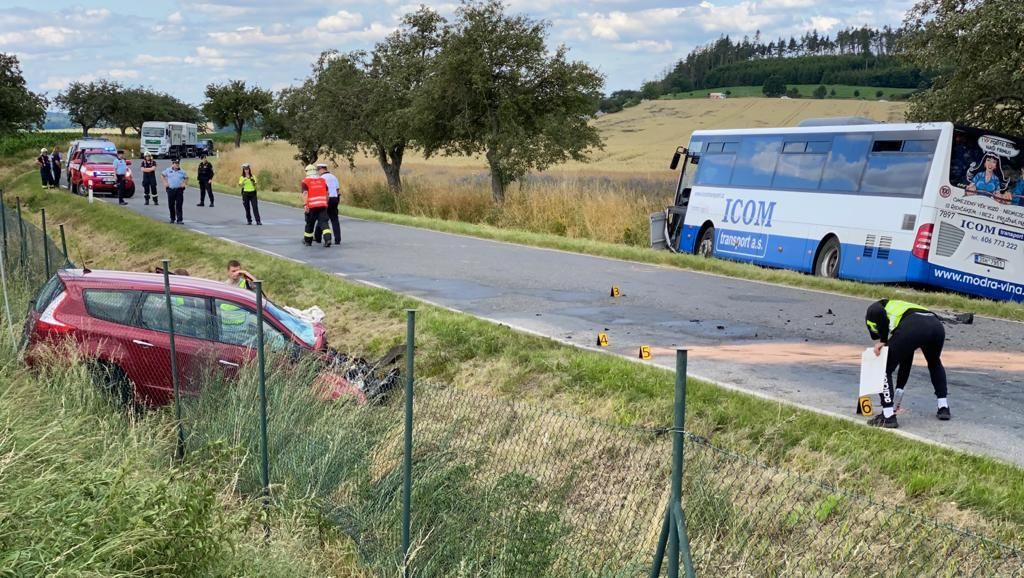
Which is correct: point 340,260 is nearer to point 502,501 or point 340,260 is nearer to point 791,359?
point 791,359

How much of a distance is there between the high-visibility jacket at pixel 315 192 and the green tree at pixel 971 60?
11680 millimetres

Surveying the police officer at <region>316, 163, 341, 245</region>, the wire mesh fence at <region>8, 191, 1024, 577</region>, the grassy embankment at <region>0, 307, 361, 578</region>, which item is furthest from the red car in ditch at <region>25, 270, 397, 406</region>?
the police officer at <region>316, 163, 341, 245</region>

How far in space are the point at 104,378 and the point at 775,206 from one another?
13.9m

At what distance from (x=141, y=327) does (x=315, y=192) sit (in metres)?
11.6

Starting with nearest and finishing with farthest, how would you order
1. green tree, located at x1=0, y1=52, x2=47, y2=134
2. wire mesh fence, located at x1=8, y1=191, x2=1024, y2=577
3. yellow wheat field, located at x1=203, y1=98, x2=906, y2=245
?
wire mesh fence, located at x1=8, y1=191, x2=1024, y2=577 < yellow wheat field, located at x1=203, y1=98, x2=906, y2=245 < green tree, located at x1=0, y1=52, x2=47, y2=134

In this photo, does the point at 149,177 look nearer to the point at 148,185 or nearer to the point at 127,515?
the point at 148,185

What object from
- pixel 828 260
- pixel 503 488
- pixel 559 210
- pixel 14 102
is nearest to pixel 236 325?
pixel 503 488

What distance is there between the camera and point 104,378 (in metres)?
9.29

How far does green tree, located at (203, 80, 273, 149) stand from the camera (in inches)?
3949

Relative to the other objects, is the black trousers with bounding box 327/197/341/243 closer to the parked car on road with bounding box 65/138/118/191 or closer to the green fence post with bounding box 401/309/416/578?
the green fence post with bounding box 401/309/416/578

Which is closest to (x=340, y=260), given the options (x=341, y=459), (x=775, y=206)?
(x=775, y=206)

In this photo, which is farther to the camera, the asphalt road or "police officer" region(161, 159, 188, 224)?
"police officer" region(161, 159, 188, 224)

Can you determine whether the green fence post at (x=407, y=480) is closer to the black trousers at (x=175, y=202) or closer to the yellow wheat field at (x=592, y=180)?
the yellow wheat field at (x=592, y=180)

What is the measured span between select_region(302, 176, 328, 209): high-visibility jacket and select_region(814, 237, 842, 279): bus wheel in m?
9.62
